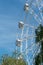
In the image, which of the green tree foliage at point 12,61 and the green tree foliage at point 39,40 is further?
the green tree foliage at point 12,61

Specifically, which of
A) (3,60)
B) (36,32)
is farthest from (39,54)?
(3,60)

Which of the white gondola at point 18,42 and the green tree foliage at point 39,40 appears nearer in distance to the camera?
the green tree foliage at point 39,40

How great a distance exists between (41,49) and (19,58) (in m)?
3.71

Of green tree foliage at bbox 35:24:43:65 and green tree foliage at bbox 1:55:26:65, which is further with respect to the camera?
green tree foliage at bbox 1:55:26:65

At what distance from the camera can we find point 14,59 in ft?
131

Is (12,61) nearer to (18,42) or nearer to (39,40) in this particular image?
(18,42)

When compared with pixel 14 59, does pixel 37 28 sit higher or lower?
higher

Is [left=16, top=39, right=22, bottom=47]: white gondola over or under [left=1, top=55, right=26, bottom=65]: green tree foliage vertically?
over

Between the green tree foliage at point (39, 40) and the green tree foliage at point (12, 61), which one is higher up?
the green tree foliage at point (39, 40)

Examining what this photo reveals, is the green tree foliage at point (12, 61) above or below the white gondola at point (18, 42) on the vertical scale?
below

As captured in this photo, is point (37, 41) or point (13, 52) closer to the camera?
Result: point (37, 41)

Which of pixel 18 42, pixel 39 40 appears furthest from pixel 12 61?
pixel 39 40

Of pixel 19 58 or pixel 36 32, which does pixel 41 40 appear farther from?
pixel 19 58

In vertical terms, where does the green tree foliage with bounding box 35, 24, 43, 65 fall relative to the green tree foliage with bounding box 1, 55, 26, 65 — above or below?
above
